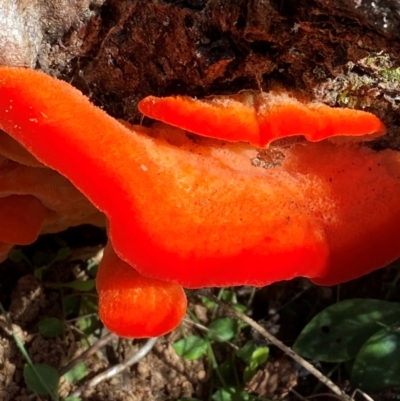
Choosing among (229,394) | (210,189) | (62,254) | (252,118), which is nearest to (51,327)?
(62,254)

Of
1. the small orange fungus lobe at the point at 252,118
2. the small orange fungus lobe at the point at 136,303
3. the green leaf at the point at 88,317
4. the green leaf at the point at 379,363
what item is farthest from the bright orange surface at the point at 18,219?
the green leaf at the point at 379,363

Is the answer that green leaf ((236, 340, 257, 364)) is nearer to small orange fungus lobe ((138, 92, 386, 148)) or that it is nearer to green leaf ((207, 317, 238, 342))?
green leaf ((207, 317, 238, 342))

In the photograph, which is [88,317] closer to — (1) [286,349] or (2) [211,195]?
(1) [286,349]

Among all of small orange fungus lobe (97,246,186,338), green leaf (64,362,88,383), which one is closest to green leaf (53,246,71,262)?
green leaf (64,362,88,383)

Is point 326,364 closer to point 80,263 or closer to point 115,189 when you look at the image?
point 80,263

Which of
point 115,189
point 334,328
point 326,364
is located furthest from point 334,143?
point 326,364
